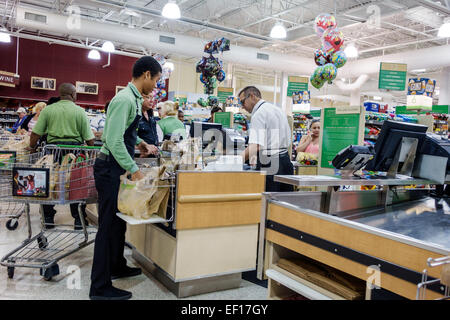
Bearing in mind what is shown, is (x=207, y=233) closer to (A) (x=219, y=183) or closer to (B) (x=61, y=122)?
(A) (x=219, y=183)

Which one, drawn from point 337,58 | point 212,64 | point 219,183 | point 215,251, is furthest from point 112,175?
point 337,58

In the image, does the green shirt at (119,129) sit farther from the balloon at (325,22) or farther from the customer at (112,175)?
the balloon at (325,22)

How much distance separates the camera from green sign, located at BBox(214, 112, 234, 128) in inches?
241

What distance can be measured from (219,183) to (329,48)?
583 cm

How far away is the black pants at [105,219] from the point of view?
2.62 m

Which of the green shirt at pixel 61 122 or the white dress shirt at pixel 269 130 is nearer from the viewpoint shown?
the white dress shirt at pixel 269 130

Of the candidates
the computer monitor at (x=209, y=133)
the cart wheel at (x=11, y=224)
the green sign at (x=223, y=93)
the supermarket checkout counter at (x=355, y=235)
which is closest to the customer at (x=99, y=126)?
the cart wheel at (x=11, y=224)

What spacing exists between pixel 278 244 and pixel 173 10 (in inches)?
259

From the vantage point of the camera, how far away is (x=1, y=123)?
13258 millimetres

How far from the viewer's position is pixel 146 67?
2.68 metres

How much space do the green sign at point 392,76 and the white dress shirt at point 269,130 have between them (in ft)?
24.6
